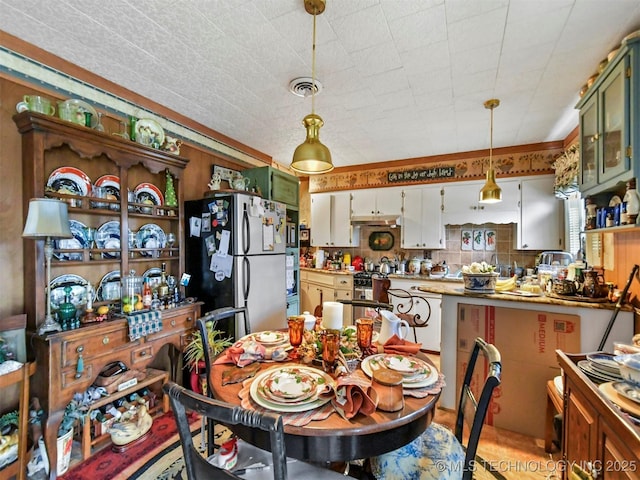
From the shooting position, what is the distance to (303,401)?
104 cm

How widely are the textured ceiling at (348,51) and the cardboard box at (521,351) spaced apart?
1751 millimetres

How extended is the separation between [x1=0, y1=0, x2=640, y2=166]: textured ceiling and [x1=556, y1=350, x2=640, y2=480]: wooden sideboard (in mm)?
1815

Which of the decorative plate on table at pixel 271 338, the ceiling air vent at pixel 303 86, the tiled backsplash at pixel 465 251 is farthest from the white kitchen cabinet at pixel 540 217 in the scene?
the decorative plate on table at pixel 271 338

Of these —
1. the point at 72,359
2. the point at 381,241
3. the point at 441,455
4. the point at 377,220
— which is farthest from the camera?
the point at 381,241

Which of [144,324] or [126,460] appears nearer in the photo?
[126,460]

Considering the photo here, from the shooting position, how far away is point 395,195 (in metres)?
4.33

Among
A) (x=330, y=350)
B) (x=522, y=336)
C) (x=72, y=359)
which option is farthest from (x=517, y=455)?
(x=72, y=359)

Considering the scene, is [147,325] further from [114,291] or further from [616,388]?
[616,388]

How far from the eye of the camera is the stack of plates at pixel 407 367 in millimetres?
1193

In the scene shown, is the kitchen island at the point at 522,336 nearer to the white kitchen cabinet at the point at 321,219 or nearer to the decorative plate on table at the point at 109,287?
the decorative plate on table at the point at 109,287

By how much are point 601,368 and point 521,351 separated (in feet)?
3.26

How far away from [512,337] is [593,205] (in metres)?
1.08

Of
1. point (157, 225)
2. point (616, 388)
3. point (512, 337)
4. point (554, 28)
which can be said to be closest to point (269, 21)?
point (554, 28)

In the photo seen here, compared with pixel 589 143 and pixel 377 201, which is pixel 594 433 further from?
pixel 377 201
